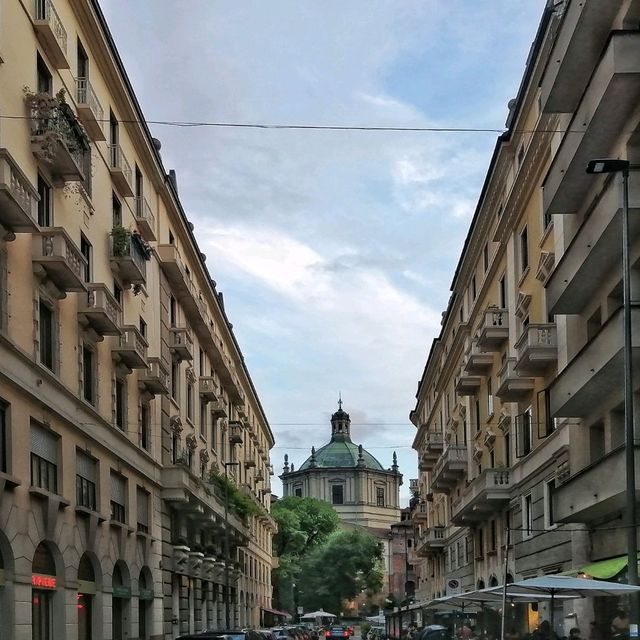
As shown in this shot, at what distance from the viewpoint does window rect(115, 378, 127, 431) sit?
107 feet

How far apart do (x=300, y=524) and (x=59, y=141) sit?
322ft

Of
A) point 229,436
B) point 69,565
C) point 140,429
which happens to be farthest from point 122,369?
point 229,436

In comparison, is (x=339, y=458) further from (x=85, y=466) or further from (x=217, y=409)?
(x=85, y=466)

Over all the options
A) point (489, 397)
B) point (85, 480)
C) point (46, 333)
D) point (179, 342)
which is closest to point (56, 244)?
point (46, 333)

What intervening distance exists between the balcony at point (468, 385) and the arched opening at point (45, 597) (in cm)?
2139

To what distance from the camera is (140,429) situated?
3575 cm

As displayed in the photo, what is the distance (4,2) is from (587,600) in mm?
15720

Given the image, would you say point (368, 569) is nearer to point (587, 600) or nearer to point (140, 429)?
point (140, 429)

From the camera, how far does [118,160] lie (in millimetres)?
32281

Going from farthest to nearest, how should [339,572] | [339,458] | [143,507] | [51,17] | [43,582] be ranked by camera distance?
[339,458], [339,572], [143,507], [51,17], [43,582]

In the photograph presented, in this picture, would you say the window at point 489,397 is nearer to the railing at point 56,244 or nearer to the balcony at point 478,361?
the balcony at point 478,361

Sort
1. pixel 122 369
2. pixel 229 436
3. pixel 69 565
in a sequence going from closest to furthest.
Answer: pixel 69 565 < pixel 122 369 < pixel 229 436

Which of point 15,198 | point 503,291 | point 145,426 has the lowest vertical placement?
point 145,426

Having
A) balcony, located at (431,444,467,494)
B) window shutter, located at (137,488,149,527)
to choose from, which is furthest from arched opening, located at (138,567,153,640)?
balcony, located at (431,444,467,494)
